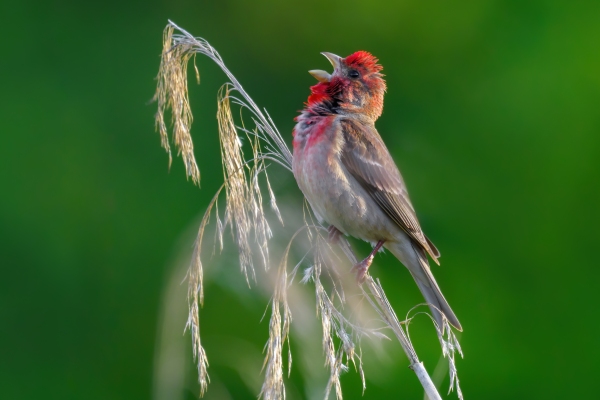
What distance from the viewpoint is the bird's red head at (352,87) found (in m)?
4.05

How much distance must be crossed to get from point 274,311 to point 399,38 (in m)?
5.47

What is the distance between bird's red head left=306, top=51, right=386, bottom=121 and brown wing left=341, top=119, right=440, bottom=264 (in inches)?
6.5

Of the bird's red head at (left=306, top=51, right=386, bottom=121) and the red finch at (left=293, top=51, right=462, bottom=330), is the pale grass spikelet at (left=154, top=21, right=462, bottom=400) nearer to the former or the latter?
the red finch at (left=293, top=51, right=462, bottom=330)

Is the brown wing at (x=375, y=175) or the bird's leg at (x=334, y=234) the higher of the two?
the brown wing at (x=375, y=175)

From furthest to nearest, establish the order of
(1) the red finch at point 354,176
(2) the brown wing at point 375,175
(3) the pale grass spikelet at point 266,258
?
(2) the brown wing at point 375,175
(1) the red finch at point 354,176
(3) the pale grass spikelet at point 266,258

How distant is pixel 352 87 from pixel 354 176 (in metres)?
0.50

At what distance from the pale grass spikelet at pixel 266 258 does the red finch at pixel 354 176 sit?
381 millimetres

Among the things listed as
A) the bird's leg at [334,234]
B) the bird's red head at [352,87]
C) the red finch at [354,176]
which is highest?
the bird's red head at [352,87]

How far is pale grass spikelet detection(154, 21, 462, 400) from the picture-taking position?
266 centimetres

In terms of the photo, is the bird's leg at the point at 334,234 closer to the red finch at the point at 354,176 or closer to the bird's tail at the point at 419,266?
the red finch at the point at 354,176

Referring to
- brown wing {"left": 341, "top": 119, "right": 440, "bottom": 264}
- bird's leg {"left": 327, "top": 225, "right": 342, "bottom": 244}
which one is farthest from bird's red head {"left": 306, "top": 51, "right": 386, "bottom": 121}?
bird's leg {"left": 327, "top": 225, "right": 342, "bottom": 244}

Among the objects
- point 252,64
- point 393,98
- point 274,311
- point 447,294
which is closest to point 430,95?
point 393,98

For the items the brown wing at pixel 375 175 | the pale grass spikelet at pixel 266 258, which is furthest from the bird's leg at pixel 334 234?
the pale grass spikelet at pixel 266 258

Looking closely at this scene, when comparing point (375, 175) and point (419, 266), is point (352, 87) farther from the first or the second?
point (419, 266)
